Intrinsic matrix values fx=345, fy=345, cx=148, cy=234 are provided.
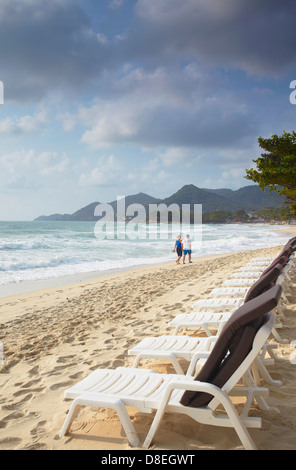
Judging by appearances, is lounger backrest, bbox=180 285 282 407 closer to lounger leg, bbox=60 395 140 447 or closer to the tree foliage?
lounger leg, bbox=60 395 140 447

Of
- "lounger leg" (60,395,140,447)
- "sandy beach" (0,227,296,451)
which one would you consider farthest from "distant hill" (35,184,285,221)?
"lounger leg" (60,395,140,447)

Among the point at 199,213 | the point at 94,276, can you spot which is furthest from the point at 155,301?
the point at 199,213

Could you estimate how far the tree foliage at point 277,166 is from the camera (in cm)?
1518

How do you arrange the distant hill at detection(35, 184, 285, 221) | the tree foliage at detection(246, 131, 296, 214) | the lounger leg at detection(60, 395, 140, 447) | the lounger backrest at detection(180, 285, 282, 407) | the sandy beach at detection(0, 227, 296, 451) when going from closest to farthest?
the lounger backrest at detection(180, 285, 282, 407) → the lounger leg at detection(60, 395, 140, 447) → the sandy beach at detection(0, 227, 296, 451) → the tree foliage at detection(246, 131, 296, 214) → the distant hill at detection(35, 184, 285, 221)

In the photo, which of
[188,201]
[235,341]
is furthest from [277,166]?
[188,201]

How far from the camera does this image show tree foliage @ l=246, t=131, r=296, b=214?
15180 millimetres

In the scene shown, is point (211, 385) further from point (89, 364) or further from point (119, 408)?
point (89, 364)

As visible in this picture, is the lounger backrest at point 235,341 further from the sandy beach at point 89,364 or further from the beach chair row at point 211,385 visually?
the sandy beach at point 89,364

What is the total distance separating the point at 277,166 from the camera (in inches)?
639

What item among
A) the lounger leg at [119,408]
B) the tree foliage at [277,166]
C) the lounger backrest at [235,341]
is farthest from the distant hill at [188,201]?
the lounger backrest at [235,341]

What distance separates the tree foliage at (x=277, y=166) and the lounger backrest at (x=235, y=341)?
558 inches

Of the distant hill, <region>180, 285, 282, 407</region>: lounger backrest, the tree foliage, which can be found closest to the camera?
<region>180, 285, 282, 407</region>: lounger backrest

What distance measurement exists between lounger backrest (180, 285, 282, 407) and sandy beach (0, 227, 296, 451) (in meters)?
0.59

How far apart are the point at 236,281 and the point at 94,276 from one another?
7095 millimetres
